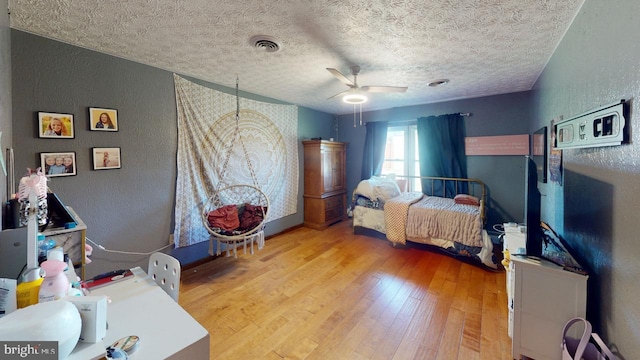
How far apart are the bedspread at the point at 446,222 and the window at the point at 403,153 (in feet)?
3.93

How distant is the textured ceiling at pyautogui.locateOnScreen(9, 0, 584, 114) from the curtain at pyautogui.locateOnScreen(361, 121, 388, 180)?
1.95 m

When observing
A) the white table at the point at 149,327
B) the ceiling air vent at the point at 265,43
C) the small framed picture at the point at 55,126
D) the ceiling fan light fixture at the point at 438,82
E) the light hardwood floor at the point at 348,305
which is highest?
the ceiling fan light fixture at the point at 438,82

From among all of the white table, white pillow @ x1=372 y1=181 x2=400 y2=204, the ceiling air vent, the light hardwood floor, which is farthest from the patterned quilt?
the white table

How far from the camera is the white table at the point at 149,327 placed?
33.3 inches

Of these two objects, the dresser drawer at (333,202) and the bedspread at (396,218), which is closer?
the bedspread at (396,218)

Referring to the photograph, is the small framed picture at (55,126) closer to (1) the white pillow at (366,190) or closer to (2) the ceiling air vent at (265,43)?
(2) the ceiling air vent at (265,43)

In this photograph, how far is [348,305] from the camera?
2.22 m

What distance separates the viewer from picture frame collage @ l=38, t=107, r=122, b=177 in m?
1.97

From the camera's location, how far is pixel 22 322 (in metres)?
0.66

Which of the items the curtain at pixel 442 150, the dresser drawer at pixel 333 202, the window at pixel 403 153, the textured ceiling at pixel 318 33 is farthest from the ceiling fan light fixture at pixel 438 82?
the dresser drawer at pixel 333 202

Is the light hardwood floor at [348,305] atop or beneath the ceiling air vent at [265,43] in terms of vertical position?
beneath

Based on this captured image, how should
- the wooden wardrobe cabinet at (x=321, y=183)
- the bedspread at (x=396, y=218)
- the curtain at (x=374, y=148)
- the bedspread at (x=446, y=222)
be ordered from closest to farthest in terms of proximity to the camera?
the bedspread at (x=446, y=222)
the bedspread at (x=396, y=218)
the wooden wardrobe cabinet at (x=321, y=183)
the curtain at (x=374, y=148)

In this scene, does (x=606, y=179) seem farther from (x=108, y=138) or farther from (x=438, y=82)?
(x=108, y=138)

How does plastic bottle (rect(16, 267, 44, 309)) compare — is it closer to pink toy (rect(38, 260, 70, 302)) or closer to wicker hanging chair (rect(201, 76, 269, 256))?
pink toy (rect(38, 260, 70, 302))
